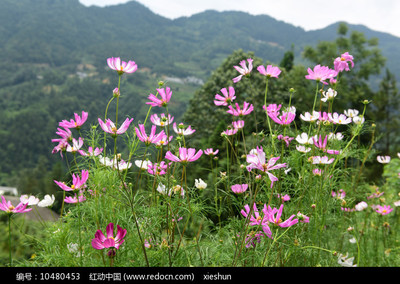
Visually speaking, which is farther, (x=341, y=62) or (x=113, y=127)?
(x=341, y=62)

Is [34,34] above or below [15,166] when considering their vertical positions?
above

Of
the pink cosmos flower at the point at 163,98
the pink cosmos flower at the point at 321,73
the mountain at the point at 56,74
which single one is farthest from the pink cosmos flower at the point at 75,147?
the mountain at the point at 56,74

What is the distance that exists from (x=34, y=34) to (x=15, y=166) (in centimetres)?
13307

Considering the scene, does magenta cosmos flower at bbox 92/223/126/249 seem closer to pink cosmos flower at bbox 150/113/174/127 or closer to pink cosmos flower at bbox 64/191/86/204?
pink cosmos flower at bbox 64/191/86/204

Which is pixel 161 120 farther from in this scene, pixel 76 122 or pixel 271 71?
pixel 271 71

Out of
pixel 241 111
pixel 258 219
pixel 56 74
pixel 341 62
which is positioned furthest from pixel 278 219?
pixel 56 74

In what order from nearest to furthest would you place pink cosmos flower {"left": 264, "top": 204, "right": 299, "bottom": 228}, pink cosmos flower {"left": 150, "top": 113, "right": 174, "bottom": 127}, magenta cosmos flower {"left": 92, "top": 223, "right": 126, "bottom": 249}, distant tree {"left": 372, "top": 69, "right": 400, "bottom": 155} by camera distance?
1. magenta cosmos flower {"left": 92, "top": 223, "right": 126, "bottom": 249}
2. pink cosmos flower {"left": 264, "top": 204, "right": 299, "bottom": 228}
3. pink cosmos flower {"left": 150, "top": 113, "right": 174, "bottom": 127}
4. distant tree {"left": 372, "top": 69, "right": 400, "bottom": 155}

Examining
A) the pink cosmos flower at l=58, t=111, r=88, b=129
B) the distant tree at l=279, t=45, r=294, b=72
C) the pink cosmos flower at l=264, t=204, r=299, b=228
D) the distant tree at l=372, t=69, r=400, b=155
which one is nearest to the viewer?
the pink cosmos flower at l=264, t=204, r=299, b=228

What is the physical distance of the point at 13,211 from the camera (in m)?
1.11

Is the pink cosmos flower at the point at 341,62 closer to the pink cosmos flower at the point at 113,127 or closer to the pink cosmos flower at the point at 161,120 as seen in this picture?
the pink cosmos flower at the point at 161,120

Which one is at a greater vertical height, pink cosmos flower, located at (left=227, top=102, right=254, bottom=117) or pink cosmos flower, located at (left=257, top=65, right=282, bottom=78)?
pink cosmos flower, located at (left=257, top=65, right=282, bottom=78)

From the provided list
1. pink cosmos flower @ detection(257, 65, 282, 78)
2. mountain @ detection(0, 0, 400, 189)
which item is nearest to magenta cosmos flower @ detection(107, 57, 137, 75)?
pink cosmos flower @ detection(257, 65, 282, 78)

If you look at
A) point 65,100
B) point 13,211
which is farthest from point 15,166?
point 13,211
